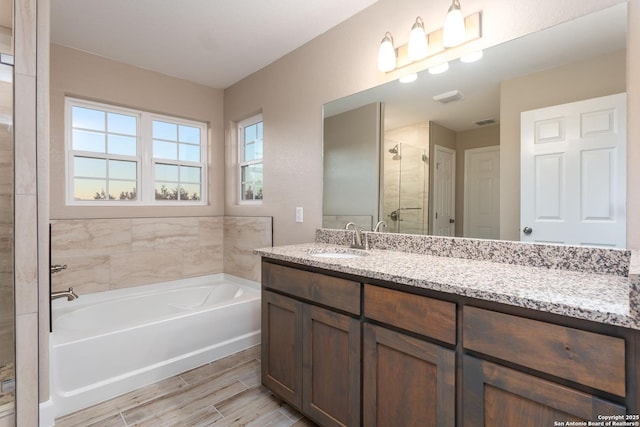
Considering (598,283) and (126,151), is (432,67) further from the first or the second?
(126,151)

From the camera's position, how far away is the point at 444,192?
1.75 metres

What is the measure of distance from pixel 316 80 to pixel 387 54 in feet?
2.35

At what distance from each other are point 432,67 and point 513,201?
0.86 metres

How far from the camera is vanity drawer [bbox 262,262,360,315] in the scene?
1.37 m

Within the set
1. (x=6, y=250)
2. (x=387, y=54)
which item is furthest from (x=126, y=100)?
(x=387, y=54)

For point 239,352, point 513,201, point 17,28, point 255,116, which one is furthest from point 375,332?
point 255,116

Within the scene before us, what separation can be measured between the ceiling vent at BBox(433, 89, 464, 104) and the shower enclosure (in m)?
0.28

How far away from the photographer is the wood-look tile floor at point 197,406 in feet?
5.53

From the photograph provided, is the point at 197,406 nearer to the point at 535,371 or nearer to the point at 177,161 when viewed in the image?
the point at 535,371

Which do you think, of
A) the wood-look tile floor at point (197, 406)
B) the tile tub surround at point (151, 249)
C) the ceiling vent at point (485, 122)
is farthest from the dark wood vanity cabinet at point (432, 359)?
the tile tub surround at point (151, 249)

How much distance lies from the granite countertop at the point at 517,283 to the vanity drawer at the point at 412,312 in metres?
0.06

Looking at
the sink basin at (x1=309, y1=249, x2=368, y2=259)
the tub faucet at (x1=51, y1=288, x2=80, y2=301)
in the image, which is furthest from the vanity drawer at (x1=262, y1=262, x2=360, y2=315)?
the tub faucet at (x1=51, y1=288, x2=80, y2=301)

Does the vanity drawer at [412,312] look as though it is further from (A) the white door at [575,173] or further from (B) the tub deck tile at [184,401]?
(B) the tub deck tile at [184,401]

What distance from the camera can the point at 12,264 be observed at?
1.52 metres
